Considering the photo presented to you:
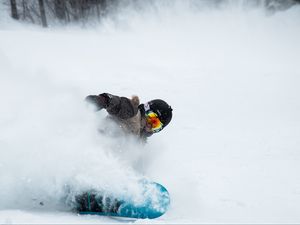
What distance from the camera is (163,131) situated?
672 centimetres

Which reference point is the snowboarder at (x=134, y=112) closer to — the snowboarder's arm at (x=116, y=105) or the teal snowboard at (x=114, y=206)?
the snowboarder's arm at (x=116, y=105)

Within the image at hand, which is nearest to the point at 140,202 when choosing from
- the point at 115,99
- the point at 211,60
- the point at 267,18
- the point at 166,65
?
the point at 115,99

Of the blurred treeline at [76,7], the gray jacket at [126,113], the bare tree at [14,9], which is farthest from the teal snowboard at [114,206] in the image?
the bare tree at [14,9]

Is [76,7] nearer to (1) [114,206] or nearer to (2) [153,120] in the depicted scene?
(2) [153,120]

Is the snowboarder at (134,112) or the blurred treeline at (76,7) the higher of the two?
the blurred treeline at (76,7)

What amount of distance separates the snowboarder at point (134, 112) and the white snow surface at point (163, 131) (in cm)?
26

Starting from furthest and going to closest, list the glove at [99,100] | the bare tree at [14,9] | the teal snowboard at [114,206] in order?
1. the bare tree at [14,9]
2. the glove at [99,100]
3. the teal snowboard at [114,206]

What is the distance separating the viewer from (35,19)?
70.9 ft

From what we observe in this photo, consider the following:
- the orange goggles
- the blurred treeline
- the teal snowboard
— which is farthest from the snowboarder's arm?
the blurred treeline

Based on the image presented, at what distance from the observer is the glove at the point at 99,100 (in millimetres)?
4086

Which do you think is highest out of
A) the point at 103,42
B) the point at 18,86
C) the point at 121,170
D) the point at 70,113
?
the point at 103,42

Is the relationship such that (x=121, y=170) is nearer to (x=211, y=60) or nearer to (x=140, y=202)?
(x=140, y=202)

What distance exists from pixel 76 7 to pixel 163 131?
18.6 m

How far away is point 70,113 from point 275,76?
8.86 metres
